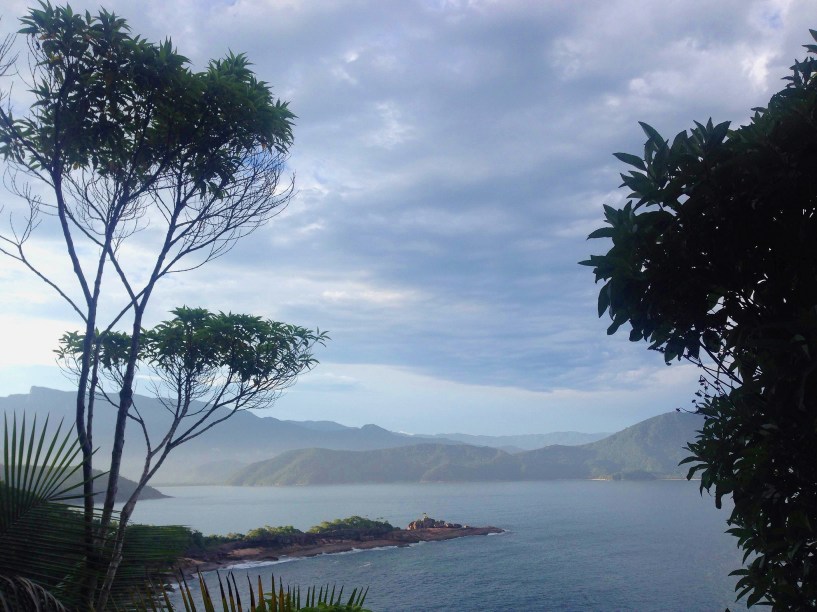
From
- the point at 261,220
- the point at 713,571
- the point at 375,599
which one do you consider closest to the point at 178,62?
the point at 261,220

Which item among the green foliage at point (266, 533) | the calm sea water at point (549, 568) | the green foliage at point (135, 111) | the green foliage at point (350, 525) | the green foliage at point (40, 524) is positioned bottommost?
the calm sea water at point (549, 568)

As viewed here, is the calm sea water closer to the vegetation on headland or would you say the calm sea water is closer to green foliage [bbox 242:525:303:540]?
the vegetation on headland

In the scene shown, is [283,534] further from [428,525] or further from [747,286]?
[747,286]

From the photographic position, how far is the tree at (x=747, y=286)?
5523 mm

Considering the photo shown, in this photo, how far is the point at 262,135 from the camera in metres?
14.5

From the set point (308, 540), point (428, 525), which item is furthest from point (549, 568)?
point (428, 525)

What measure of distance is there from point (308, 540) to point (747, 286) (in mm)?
81936

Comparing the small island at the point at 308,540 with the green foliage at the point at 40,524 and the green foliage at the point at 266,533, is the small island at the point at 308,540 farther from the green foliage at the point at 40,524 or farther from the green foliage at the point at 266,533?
the green foliage at the point at 40,524

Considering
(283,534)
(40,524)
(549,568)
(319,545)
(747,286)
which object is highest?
(747,286)

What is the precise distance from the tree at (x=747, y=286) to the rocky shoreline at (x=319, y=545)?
185 ft

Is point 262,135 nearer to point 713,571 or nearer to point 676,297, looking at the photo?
point 676,297

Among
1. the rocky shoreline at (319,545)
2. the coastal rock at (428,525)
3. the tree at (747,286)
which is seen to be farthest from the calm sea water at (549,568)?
the tree at (747,286)

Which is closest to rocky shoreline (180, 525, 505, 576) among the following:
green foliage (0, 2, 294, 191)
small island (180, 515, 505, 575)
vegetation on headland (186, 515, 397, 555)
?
small island (180, 515, 505, 575)

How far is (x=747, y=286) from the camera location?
629 centimetres
